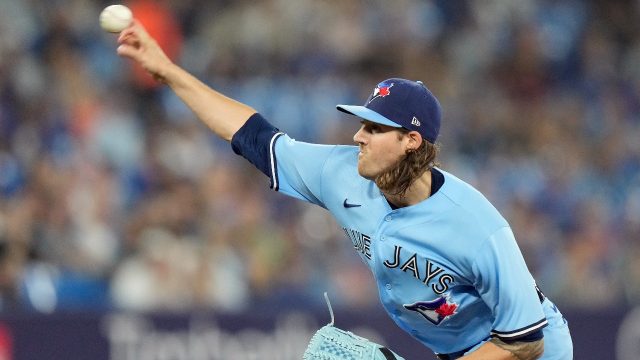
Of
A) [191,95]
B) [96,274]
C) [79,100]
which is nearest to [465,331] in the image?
[191,95]

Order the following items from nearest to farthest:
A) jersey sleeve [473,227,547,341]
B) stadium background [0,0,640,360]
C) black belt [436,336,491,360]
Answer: jersey sleeve [473,227,547,341] → black belt [436,336,491,360] → stadium background [0,0,640,360]

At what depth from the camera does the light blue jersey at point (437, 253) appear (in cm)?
454

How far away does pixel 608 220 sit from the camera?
10836 mm

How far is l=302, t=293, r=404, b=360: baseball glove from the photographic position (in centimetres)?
452

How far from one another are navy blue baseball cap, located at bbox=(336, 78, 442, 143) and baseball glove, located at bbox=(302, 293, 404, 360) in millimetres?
826

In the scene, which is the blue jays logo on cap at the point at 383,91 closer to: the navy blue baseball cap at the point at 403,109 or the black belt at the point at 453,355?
the navy blue baseball cap at the point at 403,109

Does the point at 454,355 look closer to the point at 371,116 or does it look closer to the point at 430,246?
the point at 430,246

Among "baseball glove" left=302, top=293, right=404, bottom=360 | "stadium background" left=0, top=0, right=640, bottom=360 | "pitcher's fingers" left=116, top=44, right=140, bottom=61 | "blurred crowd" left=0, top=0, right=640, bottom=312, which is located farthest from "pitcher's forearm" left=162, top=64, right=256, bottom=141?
"stadium background" left=0, top=0, right=640, bottom=360

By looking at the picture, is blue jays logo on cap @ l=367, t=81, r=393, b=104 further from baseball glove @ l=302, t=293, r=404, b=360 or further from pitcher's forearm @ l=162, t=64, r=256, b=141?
baseball glove @ l=302, t=293, r=404, b=360

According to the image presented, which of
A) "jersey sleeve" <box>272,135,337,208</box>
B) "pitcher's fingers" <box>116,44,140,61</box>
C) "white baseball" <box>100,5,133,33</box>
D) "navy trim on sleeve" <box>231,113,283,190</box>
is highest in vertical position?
"white baseball" <box>100,5,133,33</box>

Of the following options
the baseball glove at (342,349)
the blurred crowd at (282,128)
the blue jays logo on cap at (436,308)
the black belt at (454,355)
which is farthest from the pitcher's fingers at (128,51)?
the blurred crowd at (282,128)

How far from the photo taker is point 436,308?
15.8 feet

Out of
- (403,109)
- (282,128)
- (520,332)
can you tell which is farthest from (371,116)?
(282,128)

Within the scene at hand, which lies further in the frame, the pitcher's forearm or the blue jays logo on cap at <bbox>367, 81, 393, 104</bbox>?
the pitcher's forearm
